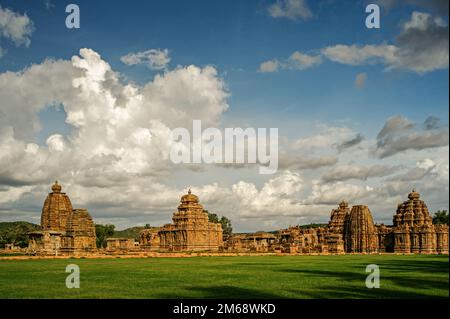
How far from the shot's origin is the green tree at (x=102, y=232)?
129250mm

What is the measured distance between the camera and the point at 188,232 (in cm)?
10669

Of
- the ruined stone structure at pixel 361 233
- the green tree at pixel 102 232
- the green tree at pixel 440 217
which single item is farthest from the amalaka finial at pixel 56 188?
the green tree at pixel 440 217

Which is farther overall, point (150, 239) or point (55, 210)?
point (150, 239)

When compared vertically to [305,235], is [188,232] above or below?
above

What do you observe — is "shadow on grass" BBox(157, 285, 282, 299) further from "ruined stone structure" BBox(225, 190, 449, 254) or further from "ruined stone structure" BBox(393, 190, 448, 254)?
"ruined stone structure" BBox(393, 190, 448, 254)

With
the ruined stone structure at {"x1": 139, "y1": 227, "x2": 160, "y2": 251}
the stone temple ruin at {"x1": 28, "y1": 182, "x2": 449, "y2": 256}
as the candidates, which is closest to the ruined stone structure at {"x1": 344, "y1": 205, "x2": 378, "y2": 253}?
the stone temple ruin at {"x1": 28, "y1": 182, "x2": 449, "y2": 256}

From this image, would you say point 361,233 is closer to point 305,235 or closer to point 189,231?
point 305,235

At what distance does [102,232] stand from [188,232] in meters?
37.0

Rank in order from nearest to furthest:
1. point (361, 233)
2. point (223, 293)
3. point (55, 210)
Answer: point (223, 293), point (55, 210), point (361, 233)

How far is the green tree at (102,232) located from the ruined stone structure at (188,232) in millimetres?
18743

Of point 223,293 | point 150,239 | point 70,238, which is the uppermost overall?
point 70,238

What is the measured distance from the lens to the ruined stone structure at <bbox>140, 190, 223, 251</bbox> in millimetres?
106688

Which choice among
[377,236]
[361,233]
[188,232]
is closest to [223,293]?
[188,232]

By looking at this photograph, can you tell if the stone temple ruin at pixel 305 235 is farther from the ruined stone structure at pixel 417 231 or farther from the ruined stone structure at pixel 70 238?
the ruined stone structure at pixel 70 238
